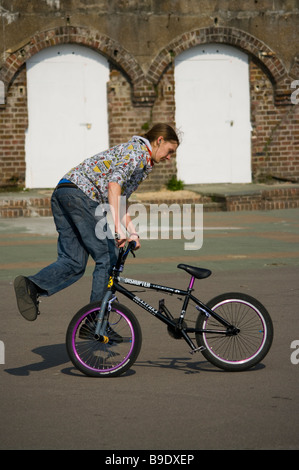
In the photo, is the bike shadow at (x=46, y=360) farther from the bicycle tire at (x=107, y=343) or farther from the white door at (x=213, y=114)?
the white door at (x=213, y=114)

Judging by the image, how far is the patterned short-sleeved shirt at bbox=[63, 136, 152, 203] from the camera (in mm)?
6289

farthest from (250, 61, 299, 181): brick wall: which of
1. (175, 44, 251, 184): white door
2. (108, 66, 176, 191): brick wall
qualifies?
(108, 66, 176, 191): brick wall

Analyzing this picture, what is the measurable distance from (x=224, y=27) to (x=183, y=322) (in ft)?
52.9

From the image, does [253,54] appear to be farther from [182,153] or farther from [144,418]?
[144,418]

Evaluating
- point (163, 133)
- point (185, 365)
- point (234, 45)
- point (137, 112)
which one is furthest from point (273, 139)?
point (185, 365)

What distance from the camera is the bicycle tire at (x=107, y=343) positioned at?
604cm

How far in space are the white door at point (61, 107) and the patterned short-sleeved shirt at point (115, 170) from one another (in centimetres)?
1451

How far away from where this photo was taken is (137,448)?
4523 millimetres

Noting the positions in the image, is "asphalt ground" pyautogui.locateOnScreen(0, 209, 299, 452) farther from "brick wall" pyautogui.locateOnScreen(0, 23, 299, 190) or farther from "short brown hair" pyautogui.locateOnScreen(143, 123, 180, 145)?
"brick wall" pyautogui.locateOnScreen(0, 23, 299, 190)

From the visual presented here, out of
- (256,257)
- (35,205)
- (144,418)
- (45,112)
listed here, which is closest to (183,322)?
(144,418)

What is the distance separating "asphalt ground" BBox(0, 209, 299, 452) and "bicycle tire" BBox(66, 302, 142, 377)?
94mm

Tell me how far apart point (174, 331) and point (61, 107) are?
15.3 metres

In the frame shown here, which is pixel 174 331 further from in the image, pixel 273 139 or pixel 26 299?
pixel 273 139

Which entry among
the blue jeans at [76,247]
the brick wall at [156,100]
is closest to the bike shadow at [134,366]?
the blue jeans at [76,247]
